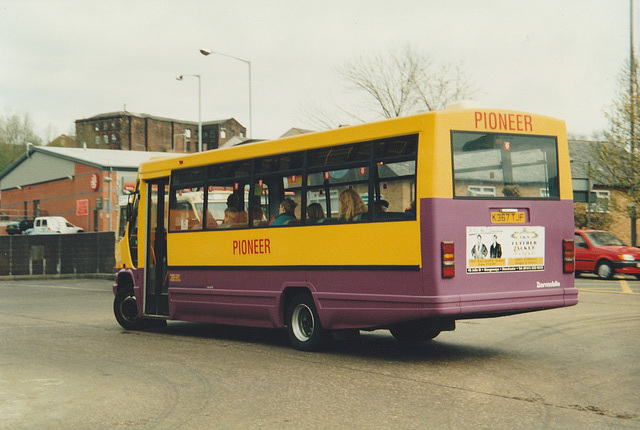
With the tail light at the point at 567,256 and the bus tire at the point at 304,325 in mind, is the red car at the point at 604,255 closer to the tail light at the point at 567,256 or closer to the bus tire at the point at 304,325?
the tail light at the point at 567,256

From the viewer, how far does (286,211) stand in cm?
1037

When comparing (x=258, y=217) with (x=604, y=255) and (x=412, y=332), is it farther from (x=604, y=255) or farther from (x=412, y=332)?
(x=604, y=255)

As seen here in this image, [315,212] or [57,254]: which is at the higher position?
[315,212]

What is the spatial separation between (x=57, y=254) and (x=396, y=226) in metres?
30.9

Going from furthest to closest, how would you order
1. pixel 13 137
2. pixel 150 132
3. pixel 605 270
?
pixel 150 132, pixel 13 137, pixel 605 270

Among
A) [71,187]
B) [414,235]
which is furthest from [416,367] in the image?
[71,187]

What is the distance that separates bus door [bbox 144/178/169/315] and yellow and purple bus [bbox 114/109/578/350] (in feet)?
4.64

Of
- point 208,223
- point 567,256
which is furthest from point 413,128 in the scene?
point 208,223

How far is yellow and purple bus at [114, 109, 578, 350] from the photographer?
858 cm

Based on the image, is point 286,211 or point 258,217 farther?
point 258,217

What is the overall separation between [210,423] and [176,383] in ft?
6.08

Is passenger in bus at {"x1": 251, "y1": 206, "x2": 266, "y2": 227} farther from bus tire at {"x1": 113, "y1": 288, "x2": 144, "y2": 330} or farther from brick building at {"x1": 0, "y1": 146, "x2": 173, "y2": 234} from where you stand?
brick building at {"x1": 0, "y1": 146, "x2": 173, "y2": 234}

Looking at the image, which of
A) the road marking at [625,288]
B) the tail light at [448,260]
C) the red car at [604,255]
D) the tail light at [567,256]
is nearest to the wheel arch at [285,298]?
the tail light at [448,260]

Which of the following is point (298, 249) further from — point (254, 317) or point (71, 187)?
point (71, 187)
